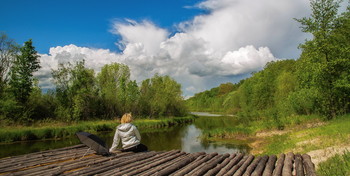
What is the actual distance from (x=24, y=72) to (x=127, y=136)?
96.5 ft

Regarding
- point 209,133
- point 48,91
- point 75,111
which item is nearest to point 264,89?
point 209,133

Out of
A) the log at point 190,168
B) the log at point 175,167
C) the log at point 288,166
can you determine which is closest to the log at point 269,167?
the log at point 288,166

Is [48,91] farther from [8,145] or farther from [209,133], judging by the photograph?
[209,133]

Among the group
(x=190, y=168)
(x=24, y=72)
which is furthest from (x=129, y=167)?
(x=24, y=72)

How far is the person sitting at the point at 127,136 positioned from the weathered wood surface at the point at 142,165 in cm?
52

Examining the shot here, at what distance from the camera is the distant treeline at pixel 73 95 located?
29922 millimetres

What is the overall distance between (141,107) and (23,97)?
21927mm

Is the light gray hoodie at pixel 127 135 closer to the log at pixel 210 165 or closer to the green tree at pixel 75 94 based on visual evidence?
the log at pixel 210 165

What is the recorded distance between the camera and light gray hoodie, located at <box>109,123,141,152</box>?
8594 millimetres

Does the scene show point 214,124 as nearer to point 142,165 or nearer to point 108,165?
point 142,165

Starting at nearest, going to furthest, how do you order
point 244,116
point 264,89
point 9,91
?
point 9,91 < point 244,116 < point 264,89

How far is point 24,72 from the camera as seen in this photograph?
30828 millimetres

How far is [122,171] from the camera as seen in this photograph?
6.12m

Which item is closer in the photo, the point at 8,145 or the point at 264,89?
the point at 8,145
